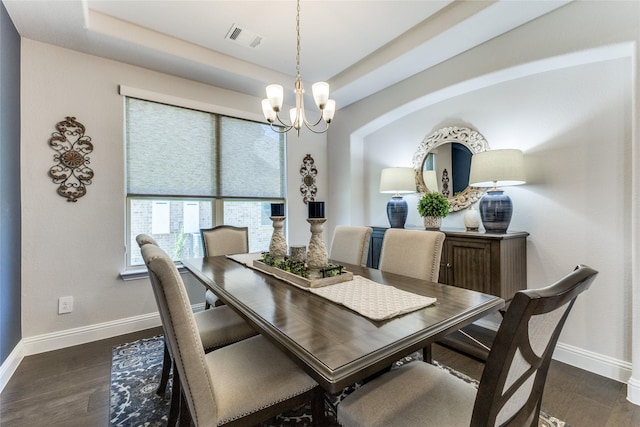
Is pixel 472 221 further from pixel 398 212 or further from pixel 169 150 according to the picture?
pixel 169 150

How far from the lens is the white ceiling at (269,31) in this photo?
7.12ft

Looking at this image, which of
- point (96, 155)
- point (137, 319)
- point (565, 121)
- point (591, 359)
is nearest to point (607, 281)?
point (591, 359)

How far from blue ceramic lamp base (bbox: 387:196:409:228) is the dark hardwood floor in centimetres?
132

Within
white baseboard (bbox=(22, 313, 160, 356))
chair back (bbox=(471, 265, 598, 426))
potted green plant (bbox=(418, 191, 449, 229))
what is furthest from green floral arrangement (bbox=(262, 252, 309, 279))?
white baseboard (bbox=(22, 313, 160, 356))

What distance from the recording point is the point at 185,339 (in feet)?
3.05

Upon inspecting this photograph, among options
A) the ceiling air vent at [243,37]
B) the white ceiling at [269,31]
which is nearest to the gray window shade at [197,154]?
the white ceiling at [269,31]

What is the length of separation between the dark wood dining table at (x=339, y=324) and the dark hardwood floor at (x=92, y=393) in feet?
3.42

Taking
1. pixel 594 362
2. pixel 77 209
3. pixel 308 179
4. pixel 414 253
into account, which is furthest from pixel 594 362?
pixel 77 209

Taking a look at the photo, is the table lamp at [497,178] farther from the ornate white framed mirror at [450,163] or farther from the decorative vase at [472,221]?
the ornate white framed mirror at [450,163]

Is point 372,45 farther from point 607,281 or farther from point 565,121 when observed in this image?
point 607,281

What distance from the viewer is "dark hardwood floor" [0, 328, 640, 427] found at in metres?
1.61

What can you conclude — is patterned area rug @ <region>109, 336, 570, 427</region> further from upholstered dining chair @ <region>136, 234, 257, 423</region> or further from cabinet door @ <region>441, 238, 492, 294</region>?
cabinet door @ <region>441, 238, 492, 294</region>

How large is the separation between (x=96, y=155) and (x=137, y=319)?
1.61 metres

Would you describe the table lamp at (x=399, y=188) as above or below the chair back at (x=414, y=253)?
above
